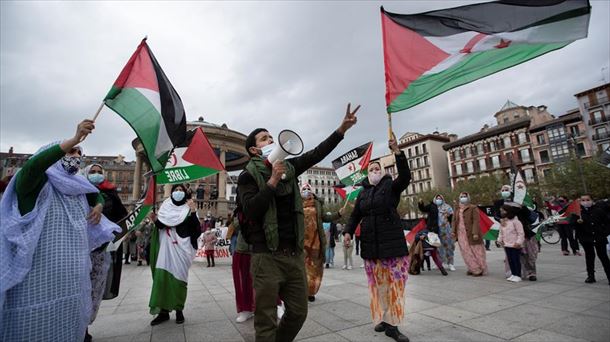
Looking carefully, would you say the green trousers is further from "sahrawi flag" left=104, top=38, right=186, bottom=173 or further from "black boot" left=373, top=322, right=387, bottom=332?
"sahrawi flag" left=104, top=38, right=186, bottom=173

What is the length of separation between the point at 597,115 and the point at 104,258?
60584 mm

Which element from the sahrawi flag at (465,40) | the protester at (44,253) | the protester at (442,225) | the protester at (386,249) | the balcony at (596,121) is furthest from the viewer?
the balcony at (596,121)

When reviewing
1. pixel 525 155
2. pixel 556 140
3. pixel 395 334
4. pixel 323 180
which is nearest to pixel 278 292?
pixel 395 334

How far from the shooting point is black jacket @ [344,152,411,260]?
3781 millimetres

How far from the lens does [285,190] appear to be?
2590 millimetres

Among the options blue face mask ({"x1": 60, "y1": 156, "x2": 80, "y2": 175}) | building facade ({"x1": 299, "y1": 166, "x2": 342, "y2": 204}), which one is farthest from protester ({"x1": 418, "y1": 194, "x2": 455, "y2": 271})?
building facade ({"x1": 299, "y1": 166, "x2": 342, "y2": 204})

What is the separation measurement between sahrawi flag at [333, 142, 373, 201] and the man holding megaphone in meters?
5.91

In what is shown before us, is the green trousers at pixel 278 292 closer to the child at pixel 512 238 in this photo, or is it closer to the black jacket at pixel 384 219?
the black jacket at pixel 384 219

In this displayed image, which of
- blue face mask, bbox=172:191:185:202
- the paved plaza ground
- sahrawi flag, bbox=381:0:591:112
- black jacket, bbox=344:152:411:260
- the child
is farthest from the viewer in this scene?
the child

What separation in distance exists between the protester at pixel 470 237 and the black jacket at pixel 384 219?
5090 millimetres

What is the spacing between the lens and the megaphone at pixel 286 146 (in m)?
2.51

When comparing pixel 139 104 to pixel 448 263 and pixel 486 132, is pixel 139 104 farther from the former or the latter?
pixel 486 132

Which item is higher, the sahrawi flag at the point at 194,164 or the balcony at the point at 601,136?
the balcony at the point at 601,136

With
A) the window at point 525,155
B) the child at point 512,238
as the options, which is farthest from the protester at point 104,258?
the window at point 525,155
